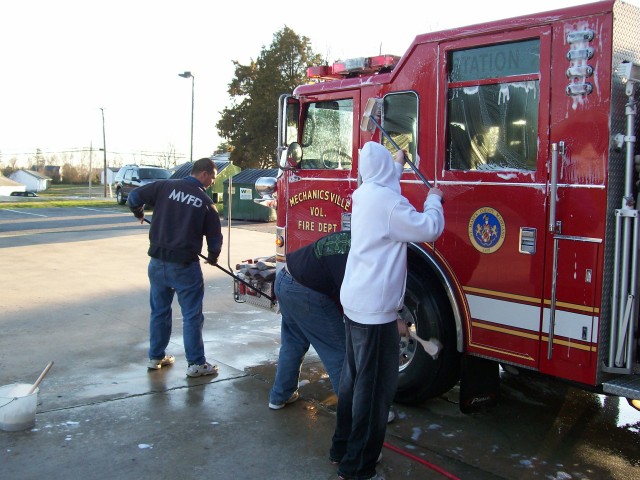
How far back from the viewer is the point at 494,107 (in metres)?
4.41

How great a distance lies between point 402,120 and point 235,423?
8.55 feet

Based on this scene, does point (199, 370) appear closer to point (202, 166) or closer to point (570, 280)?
point (202, 166)

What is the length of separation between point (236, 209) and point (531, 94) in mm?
19477

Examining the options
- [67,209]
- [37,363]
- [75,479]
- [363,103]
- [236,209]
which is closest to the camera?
[75,479]

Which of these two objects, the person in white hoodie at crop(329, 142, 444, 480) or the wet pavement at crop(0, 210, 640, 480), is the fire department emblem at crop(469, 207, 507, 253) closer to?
the person in white hoodie at crop(329, 142, 444, 480)

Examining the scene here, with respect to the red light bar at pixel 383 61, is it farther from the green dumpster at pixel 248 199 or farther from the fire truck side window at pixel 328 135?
the green dumpster at pixel 248 199

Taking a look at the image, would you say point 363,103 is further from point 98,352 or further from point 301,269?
point 98,352

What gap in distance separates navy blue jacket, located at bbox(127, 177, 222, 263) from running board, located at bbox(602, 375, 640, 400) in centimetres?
318

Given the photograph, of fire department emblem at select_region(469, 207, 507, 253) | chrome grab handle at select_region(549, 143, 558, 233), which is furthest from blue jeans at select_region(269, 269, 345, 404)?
chrome grab handle at select_region(549, 143, 558, 233)

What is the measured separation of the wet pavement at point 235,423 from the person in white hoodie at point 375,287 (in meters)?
0.37

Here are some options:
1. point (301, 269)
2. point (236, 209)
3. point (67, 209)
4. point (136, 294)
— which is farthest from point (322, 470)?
point (67, 209)

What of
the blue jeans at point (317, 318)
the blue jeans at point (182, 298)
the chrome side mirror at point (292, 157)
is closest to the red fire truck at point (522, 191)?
the chrome side mirror at point (292, 157)

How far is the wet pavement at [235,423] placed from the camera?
155 inches

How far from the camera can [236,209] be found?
23.2 metres
